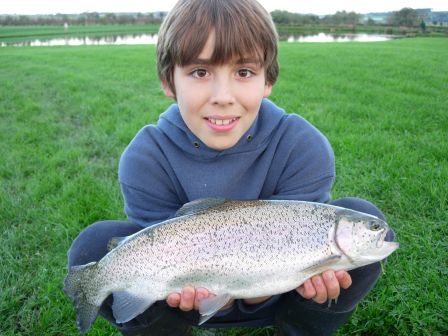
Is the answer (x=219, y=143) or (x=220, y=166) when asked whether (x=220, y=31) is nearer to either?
(x=219, y=143)

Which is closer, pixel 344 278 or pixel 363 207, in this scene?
pixel 344 278

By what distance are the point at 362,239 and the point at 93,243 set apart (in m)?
1.46

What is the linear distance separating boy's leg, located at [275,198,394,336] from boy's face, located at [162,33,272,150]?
812 mm

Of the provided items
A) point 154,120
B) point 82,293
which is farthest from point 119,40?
point 82,293

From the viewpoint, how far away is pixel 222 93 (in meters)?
2.16

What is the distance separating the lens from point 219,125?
7.52 feet

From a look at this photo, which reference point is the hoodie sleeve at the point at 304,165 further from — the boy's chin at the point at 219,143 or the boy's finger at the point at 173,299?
the boy's finger at the point at 173,299

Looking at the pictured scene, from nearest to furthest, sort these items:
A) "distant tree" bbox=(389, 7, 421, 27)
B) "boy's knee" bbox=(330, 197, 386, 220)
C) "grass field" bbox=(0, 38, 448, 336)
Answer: "boy's knee" bbox=(330, 197, 386, 220), "grass field" bbox=(0, 38, 448, 336), "distant tree" bbox=(389, 7, 421, 27)

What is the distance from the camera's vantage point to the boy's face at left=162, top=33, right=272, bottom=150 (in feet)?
7.21

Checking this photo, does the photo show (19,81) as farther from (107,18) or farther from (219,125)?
(107,18)

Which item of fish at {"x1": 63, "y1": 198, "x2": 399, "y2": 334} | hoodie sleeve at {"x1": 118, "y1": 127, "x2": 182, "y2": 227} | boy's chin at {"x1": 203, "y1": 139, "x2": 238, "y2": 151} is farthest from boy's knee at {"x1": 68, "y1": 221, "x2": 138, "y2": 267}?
boy's chin at {"x1": 203, "y1": 139, "x2": 238, "y2": 151}

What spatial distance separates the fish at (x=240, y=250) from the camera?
79.1 inches

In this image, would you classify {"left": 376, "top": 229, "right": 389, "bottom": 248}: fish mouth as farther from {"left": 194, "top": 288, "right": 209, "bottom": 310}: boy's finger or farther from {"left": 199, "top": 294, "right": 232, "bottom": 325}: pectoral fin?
{"left": 194, "top": 288, "right": 209, "bottom": 310}: boy's finger

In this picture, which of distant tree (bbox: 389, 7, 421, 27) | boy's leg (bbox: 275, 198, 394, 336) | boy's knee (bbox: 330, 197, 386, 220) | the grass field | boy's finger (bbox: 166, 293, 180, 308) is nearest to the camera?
boy's finger (bbox: 166, 293, 180, 308)
